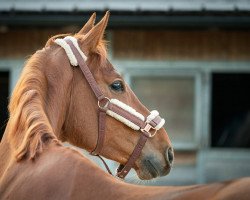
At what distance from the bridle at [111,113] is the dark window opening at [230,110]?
235 inches

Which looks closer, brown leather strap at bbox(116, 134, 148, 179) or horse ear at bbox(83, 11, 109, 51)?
horse ear at bbox(83, 11, 109, 51)

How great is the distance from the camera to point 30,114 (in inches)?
138

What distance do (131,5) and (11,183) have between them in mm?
6960

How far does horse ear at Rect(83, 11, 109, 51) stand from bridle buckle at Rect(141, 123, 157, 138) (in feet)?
1.88

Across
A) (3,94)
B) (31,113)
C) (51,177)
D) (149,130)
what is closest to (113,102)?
(149,130)

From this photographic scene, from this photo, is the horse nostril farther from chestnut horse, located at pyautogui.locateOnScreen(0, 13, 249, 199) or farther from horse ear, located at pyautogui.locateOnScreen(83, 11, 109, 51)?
horse ear, located at pyautogui.locateOnScreen(83, 11, 109, 51)

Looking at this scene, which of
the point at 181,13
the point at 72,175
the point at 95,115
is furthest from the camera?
the point at 181,13

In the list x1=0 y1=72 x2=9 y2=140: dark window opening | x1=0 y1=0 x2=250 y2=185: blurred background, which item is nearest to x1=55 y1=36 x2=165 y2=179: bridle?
x1=0 y1=0 x2=250 y2=185: blurred background

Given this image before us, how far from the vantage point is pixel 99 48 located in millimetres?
4219

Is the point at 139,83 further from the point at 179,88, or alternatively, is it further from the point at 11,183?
the point at 11,183

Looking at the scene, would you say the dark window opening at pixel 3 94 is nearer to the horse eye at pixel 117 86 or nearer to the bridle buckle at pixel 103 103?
the horse eye at pixel 117 86

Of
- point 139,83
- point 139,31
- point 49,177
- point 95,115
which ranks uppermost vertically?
point 139,31

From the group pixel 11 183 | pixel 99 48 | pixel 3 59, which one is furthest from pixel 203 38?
pixel 11 183

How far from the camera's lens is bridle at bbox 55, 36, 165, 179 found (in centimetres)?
405
